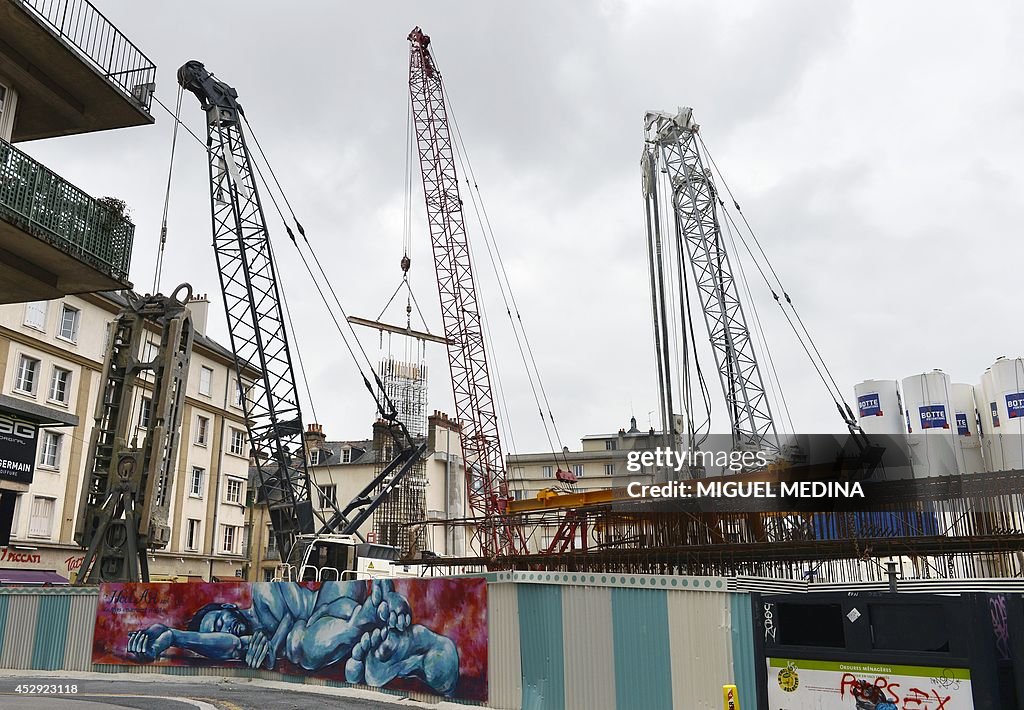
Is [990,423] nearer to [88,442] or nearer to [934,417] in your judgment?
[934,417]

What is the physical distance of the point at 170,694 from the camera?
50.6ft

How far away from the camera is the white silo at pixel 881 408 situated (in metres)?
35.1

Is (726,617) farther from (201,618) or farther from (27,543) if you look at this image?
(27,543)

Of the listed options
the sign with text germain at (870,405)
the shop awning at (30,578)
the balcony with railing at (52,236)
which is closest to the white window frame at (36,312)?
the shop awning at (30,578)

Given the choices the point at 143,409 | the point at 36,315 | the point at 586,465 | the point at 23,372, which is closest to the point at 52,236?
the point at 143,409

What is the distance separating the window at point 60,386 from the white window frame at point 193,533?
1036cm

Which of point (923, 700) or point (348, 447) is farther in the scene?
point (348, 447)

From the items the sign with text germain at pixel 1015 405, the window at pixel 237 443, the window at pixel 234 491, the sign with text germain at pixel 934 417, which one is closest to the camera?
the sign with text germain at pixel 1015 405

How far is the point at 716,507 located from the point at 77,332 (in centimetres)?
2890

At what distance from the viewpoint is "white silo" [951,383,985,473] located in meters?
Result: 33.3

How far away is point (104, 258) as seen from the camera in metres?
12.9

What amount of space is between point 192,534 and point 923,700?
41901mm

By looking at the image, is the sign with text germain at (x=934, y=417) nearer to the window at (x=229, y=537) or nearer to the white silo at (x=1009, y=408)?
the white silo at (x=1009, y=408)

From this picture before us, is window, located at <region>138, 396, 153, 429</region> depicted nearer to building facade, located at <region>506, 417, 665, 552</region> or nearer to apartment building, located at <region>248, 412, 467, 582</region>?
apartment building, located at <region>248, 412, 467, 582</region>
